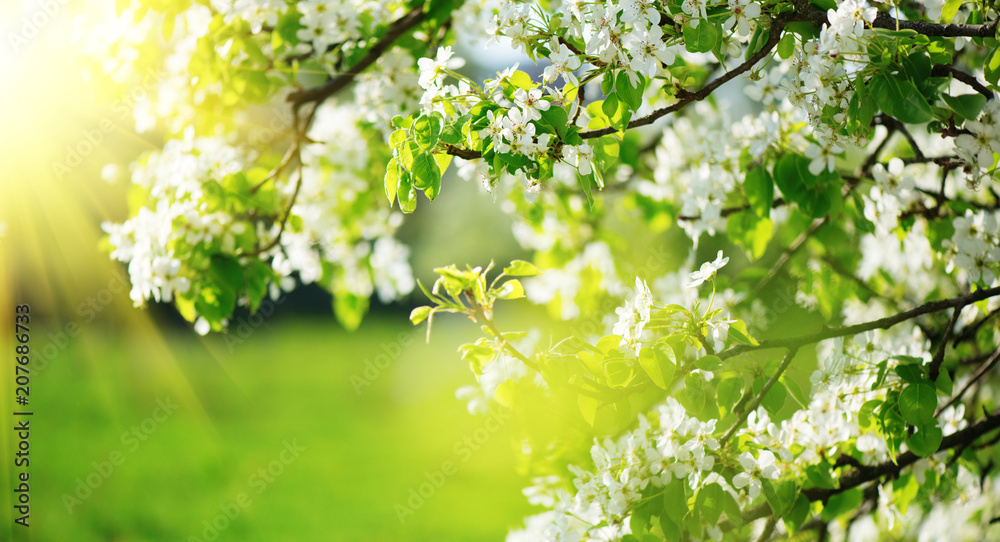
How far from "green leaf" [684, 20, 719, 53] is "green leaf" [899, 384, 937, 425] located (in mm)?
946

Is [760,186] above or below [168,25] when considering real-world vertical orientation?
below

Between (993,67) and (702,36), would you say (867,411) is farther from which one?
(702,36)

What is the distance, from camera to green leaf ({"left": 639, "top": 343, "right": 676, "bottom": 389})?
136 cm

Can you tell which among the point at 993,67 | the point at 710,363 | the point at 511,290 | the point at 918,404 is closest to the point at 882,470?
the point at 918,404

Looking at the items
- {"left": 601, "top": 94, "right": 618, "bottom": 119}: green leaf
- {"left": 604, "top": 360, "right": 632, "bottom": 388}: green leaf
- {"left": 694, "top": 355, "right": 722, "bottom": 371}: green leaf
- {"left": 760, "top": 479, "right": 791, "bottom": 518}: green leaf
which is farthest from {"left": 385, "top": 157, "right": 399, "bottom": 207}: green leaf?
{"left": 760, "top": 479, "right": 791, "bottom": 518}: green leaf

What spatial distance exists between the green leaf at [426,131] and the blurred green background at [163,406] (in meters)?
1.54

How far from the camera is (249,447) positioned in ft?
24.7

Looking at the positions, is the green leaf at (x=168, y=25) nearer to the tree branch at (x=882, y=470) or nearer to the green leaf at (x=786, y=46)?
the green leaf at (x=786, y=46)

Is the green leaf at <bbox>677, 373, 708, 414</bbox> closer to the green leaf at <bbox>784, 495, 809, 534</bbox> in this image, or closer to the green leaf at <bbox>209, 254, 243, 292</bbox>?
the green leaf at <bbox>784, 495, 809, 534</bbox>

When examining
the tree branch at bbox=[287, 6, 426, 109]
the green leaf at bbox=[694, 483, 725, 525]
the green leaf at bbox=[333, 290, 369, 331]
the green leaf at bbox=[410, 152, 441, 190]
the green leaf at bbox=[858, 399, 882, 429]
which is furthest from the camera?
the green leaf at bbox=[333, 290, 369, 331]

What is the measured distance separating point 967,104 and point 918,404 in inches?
26.9

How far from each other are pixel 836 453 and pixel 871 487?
481mm

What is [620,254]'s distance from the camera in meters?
4.19

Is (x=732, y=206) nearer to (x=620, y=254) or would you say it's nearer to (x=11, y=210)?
(x=620, y=254)
